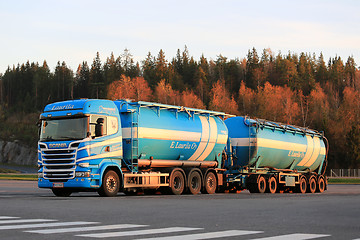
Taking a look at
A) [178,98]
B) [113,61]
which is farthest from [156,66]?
[178,98]

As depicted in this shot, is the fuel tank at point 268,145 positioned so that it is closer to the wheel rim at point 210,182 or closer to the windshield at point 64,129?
the wheel rim at point 210,182

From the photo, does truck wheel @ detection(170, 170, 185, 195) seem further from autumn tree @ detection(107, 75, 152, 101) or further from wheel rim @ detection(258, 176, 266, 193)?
autumn tree @ detection(107, 75, 152, 101)

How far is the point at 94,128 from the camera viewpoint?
23.2 meters

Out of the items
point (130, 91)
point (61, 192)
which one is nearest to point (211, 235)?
point (61, 192)

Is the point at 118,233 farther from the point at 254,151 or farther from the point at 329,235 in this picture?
the point at 254,151

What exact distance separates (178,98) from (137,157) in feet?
294

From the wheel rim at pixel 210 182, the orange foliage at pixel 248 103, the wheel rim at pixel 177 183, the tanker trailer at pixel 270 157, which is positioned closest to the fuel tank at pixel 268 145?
the tanker trailer at pixel 270 157

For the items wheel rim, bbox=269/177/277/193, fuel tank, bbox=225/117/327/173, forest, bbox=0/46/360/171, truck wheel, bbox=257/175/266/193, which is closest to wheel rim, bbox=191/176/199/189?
fuel tank, bbox=225/117/327/173

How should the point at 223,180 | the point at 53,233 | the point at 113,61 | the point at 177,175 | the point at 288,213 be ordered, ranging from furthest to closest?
the point at 113,61 → the point at 223,180 → the point at 177,175 → the point at 288,213 → the point at 53,233

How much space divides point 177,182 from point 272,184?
7.65 metres

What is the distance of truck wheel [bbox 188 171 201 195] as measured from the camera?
27.6 meters

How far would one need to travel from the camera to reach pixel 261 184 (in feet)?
104

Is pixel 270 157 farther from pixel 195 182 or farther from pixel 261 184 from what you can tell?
pixel 195 182

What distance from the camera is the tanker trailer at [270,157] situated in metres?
31.0
